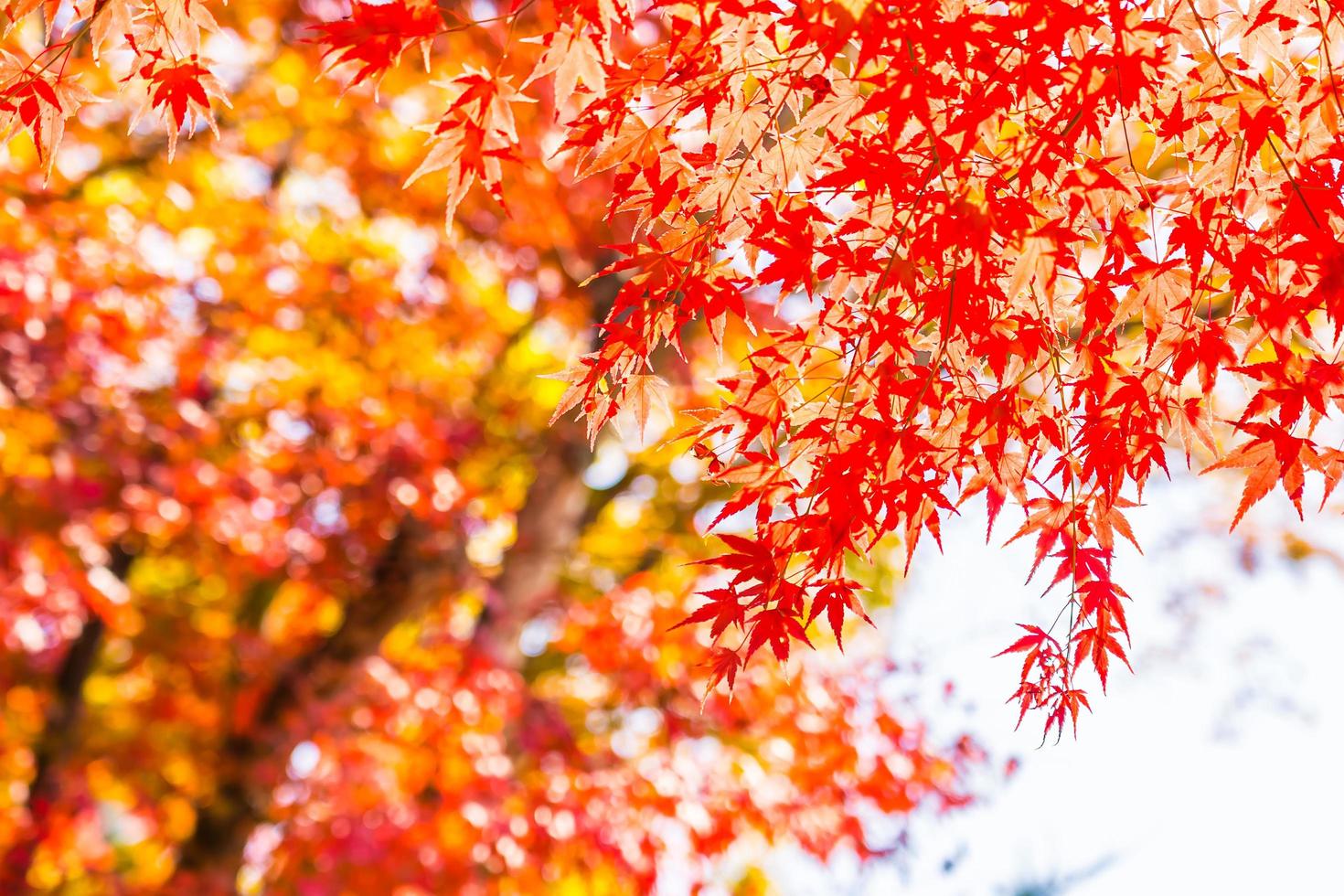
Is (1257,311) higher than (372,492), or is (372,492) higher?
(1257,311)

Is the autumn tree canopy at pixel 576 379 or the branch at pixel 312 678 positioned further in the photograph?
the branch at pixel 312 678

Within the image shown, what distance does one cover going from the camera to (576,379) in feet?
7.16

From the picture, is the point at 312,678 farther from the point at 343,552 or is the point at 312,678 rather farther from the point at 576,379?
the point at 576,379

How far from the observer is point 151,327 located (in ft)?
19.8

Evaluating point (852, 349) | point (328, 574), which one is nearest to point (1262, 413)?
point (852, 349)

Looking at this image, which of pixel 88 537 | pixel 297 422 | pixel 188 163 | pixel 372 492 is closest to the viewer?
pixel 88 537

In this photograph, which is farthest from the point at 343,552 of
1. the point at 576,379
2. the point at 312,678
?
the point at 576,379

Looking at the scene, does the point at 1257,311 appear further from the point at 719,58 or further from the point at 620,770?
the point at 620,770

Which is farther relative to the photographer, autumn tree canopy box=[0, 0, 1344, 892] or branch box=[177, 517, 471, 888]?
branch box=[177, 517, 471, 888]

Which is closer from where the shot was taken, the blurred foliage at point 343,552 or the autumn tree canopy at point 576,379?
the autumn tree canopy at point 576,379

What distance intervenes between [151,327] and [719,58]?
5.00 meters

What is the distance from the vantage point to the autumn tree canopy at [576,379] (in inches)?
74.2

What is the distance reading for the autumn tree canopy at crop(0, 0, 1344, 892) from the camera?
188 cm

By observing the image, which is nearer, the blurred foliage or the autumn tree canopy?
the autumn tree canopy
